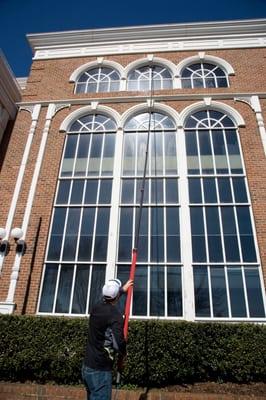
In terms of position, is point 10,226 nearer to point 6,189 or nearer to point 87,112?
point 6,189

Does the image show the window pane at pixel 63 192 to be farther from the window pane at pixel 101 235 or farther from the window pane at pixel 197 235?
the window pane at pixel 197 235

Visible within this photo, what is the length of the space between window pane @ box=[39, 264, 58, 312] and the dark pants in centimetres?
448

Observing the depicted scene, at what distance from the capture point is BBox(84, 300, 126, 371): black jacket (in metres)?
A: 3.05

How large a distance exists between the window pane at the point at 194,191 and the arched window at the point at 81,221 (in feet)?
8.14

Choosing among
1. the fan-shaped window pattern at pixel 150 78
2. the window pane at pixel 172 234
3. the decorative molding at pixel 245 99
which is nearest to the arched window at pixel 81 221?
the window pane at pixel 172 234

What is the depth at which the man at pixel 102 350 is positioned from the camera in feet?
9.86

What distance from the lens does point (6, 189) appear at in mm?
8828

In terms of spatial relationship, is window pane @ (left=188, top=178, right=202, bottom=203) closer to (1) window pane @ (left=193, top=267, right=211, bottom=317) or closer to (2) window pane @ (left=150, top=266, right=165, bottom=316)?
(1) window pane @ (left=193, top=267, right=211, bottom=317)

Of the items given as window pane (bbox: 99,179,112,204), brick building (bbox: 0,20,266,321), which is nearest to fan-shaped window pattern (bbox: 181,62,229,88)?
brick building (bbox: 0,20,266,321)

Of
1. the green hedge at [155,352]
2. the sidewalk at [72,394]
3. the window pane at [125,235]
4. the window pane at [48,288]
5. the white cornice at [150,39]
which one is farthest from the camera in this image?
the white cornice at [150,39]

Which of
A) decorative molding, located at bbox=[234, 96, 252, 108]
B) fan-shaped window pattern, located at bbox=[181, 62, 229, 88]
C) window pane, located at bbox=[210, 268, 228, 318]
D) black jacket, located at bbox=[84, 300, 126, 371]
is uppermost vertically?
fan-shaped window pattern, located at bbox=[181, 62, 229, 88]

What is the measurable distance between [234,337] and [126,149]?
6237 millimetres

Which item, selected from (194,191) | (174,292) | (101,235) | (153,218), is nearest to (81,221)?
(101,235)

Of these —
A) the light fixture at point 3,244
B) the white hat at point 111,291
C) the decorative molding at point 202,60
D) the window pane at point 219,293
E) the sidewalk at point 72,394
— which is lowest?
the sidewalk at point 72,394
